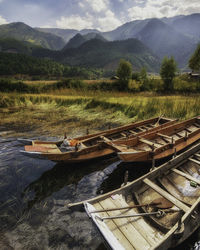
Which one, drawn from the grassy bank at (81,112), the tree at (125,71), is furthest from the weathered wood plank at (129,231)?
the tree at (125,71)

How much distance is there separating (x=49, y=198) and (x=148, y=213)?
3068 mm

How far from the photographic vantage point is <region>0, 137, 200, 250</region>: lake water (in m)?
3.60

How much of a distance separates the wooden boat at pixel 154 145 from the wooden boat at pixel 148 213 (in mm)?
865

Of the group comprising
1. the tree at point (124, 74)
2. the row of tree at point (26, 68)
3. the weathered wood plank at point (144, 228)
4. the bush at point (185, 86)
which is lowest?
the weathered wood plank at point (144, 228)

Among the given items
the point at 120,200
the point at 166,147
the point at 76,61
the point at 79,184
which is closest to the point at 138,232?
the point at 120,200

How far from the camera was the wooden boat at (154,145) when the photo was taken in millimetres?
5352

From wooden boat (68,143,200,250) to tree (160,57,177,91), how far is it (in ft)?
100

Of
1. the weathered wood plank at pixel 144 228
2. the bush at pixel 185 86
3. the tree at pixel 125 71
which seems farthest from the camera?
the tree at pixel 125 71

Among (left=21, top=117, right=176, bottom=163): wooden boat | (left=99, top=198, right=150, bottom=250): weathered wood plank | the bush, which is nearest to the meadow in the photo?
(left=21, top=117, right=176, bottom=163): wooden boat

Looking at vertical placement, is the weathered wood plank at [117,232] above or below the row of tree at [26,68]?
below

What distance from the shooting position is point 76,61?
19700cm

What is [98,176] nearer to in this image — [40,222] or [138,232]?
[40,222]

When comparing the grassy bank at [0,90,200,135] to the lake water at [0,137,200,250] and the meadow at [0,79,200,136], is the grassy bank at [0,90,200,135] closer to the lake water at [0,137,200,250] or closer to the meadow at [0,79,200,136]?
the meadow at [0,79,200,136]

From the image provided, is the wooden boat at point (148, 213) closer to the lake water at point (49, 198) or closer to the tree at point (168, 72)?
the lake water at point (49, 198)
